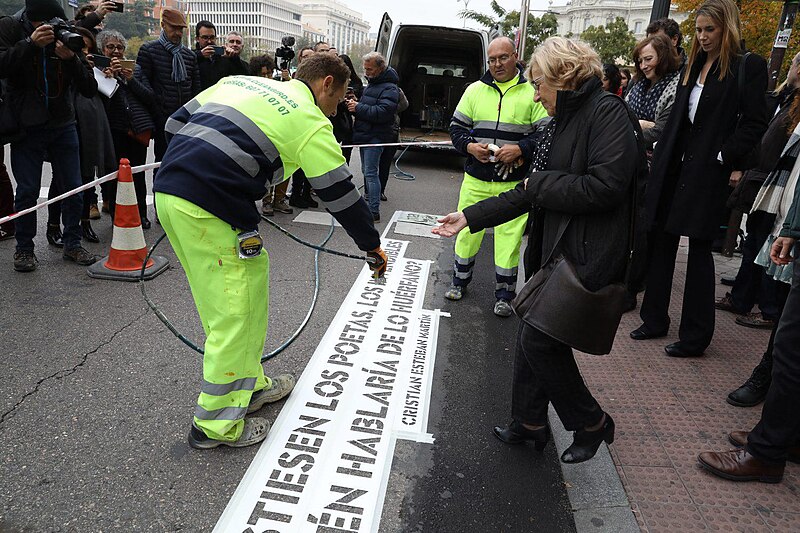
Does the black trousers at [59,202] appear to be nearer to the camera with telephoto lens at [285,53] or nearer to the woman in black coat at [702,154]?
the camera with telephoto lens at [285,53]

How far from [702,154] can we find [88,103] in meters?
4.98

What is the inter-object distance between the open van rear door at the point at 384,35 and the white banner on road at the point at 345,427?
713 centimetres

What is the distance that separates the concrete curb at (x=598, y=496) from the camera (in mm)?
2389

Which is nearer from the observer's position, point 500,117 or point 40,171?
point 500,117

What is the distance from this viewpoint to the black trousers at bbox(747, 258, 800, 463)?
2.47 meters

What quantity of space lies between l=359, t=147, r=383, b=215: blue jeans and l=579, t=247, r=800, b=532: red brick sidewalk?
3.57 metres

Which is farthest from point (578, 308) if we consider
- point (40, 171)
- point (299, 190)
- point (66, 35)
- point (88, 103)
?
point (299, 190)

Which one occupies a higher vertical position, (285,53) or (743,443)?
(285,53)

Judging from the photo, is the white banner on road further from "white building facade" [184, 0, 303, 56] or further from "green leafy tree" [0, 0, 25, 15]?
"white building facade" [184, 0, 303, 56]

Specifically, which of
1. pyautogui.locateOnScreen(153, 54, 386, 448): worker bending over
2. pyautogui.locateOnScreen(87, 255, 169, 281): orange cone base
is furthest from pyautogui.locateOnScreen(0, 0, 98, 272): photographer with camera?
pyautogui.locateOnScreen(153, 54, 386, 448): worker bending over

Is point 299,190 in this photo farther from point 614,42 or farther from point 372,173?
point 614,42

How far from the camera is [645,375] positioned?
368 centimetres

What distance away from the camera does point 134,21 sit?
2438 inches

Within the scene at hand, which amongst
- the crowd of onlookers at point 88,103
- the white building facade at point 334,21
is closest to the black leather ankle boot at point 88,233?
the crowd of onlookers at point 88,103
